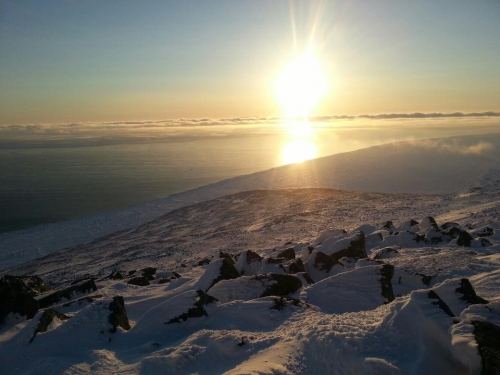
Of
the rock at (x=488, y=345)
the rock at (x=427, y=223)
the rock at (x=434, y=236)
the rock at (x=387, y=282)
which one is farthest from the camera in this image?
the rock at (x=427, y=223)

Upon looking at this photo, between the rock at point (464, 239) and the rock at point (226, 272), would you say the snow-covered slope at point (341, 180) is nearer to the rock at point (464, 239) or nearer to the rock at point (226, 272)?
the rock at point (226, 272)

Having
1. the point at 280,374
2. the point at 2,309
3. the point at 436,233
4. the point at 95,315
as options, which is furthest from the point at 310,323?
the point at 436,233

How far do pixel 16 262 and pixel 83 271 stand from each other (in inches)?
310

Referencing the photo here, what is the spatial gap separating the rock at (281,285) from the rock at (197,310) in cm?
111

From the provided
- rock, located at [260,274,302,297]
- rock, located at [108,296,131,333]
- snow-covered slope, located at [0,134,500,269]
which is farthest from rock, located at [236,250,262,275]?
snow-covered slope, located at [0,134,500,269]

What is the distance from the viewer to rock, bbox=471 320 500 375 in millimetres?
2973

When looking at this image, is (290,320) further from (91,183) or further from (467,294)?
(91,183)

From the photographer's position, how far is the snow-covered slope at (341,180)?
80.3 feet

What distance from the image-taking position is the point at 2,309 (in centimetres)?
572

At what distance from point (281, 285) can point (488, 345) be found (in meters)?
3.19

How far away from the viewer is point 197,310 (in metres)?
4.92

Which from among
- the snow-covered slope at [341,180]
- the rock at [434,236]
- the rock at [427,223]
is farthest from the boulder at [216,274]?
the snow-covered slope at [341,180]

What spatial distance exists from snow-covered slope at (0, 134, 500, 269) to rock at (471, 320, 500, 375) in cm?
2307

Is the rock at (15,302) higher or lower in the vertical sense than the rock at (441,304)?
lower
